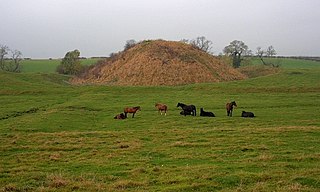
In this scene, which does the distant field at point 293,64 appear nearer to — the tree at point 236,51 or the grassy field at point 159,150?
the tree at point 236,51

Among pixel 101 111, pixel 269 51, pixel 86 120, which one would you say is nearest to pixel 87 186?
pixel 86 120

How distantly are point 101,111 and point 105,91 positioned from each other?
1853 centimetres

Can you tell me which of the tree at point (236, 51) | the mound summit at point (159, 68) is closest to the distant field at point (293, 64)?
the tree at point (236, 51)

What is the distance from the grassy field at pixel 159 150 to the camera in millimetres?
11812

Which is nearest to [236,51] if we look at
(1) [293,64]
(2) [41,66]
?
(1) [293,64]

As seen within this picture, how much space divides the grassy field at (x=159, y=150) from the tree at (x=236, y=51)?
7432 centimetres

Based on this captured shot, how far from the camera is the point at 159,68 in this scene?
71.4 meters

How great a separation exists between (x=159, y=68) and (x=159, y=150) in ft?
179

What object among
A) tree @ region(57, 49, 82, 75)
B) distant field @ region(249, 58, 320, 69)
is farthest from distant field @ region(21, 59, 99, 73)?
distant field @ region(249, 58, 320, 69)

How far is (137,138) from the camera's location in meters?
21.0

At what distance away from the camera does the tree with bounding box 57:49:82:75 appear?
100 metres

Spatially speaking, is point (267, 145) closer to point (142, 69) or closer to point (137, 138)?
point (137, 138)

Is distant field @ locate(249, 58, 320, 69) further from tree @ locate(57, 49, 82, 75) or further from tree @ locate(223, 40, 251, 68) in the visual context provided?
tree @ locate(57, 49, 82, 75)

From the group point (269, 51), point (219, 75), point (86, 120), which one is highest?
point (269, 51)
